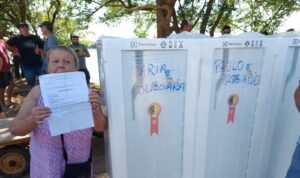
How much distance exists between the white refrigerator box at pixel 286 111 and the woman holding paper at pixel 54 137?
4.22 ft

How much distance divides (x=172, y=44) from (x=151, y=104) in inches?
15.8

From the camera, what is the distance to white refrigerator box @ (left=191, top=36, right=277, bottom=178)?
186 cm

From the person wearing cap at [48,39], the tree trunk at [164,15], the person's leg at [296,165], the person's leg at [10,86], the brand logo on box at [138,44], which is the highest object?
the tree trunk at [164,15]

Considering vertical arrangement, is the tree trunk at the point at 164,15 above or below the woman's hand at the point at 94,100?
above

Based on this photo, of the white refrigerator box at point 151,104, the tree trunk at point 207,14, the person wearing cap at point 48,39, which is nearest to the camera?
the white refrigerator box at point 151,104

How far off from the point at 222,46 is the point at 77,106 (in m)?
0.96

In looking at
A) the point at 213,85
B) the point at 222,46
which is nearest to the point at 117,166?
the point at 213,85

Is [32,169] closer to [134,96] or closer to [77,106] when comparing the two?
[77,106]

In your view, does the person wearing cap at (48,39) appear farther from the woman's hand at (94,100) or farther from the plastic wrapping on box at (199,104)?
the woman's hand at (94,100)

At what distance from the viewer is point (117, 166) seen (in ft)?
6.23

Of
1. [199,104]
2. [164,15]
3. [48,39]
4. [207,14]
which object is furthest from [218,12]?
[199,104]

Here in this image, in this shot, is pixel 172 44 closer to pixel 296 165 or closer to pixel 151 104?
pixel 151 104

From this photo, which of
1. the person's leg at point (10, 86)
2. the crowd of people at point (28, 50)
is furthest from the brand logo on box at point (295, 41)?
the person's leg at point (10, 86)

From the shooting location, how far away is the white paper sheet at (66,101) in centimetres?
150
